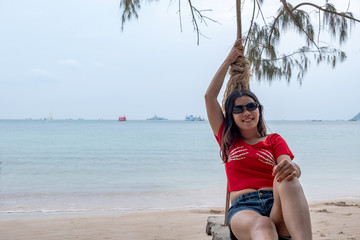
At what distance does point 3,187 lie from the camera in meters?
7.84

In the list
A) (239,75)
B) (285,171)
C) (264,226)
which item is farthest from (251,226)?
(239,75)

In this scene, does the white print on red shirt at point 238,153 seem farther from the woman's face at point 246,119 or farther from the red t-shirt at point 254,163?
the woman's face at point 246,119

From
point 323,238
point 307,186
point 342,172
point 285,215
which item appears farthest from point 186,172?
point 285,215

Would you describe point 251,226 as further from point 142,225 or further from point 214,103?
point 142,225

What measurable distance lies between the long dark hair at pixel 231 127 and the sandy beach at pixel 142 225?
2.10 m

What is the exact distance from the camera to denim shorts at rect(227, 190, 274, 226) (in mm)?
1842

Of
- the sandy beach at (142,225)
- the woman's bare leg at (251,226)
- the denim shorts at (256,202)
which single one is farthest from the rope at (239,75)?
the sandy beach at (142,225)

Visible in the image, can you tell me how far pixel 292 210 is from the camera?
163 cm

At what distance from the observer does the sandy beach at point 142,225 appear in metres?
4.10

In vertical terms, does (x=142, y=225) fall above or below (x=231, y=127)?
below

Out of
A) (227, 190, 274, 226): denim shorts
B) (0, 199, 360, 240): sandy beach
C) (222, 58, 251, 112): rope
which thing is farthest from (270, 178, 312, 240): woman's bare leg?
(0, 199, 360, 240): sandy beach

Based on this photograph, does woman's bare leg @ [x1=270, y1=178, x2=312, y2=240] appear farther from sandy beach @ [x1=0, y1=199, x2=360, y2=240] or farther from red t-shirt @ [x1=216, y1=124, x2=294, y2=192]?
sandy beach @ [x1=0, y1=199, x2=360, y2=240]

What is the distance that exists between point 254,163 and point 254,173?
0.05 m

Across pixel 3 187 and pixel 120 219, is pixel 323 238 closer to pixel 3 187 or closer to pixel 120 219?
pixel 120 219
